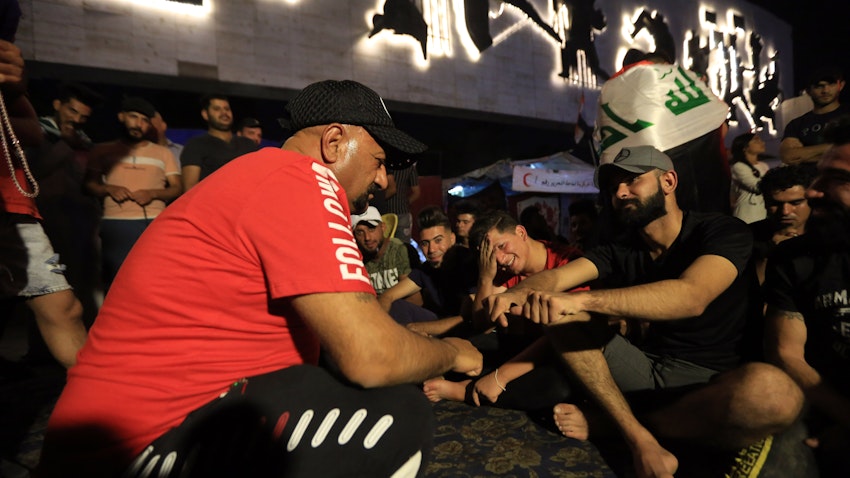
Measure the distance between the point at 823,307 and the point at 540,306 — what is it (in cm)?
104

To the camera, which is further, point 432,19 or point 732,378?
point 432,19

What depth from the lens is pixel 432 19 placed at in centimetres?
1129

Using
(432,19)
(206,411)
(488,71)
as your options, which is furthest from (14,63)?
(488,71)

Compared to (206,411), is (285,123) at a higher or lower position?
higher

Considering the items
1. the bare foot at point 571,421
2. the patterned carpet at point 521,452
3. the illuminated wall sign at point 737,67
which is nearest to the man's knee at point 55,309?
the patterned carpet at point 521,452

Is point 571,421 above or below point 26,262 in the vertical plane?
below

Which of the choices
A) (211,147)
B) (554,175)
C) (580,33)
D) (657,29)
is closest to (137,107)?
(211,147)

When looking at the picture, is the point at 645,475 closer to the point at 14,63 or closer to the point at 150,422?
the point at 150,422

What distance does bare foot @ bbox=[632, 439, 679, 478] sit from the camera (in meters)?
2.10

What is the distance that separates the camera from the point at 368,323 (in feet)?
4.15

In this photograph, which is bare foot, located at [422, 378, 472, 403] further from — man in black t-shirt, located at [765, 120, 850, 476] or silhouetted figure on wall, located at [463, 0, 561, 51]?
silhouetted figure on wall, located at [463, 0, 561, 51]

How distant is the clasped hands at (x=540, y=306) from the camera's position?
85.1 inches

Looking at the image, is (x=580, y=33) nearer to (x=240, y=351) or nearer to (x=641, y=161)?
(x=641, y=161)

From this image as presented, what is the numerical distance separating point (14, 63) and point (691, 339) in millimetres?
3188
